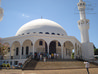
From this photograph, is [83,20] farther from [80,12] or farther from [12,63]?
[12,63]

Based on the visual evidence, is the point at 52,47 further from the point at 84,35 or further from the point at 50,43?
the point at 84,35

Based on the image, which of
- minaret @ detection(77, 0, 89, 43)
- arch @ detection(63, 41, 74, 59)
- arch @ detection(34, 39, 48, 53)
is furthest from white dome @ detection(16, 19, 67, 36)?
minaret @ detection(77, 0, 89, 43)

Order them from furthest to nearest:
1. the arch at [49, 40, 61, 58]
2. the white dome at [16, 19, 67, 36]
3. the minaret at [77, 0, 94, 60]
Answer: the white dome at [16, 19, 67, 36] < the minaret at [77, 0, 94, 60] < the arch at [49, 40, 61, 58]

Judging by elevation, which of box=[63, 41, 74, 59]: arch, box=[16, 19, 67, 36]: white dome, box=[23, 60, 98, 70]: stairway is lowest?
box=[23, 60, 98, 70]: stairway

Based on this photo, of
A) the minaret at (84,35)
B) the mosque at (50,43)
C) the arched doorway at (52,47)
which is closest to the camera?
the mosque at (50,43)

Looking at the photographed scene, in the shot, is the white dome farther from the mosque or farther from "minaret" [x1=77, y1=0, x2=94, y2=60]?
"minaret" [x1=77, y1=0, x2=94, y2=60]

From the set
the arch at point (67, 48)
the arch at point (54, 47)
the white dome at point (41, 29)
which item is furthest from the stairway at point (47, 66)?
the white dome at point (41, 29)

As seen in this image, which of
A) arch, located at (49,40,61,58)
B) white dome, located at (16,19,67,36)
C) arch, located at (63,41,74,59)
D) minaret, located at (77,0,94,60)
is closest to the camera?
arch, located at (49,40,61,58)

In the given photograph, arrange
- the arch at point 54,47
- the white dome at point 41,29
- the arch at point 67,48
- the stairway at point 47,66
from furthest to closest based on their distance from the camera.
Result: the arch at point 67,48
the white dome at point 41,29
the arch at point 54,47
the stairway at point 47,66

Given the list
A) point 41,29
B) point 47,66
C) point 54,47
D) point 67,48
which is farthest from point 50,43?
point 47,66

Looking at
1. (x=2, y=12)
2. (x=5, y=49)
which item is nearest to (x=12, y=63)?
(x=5, y=49)

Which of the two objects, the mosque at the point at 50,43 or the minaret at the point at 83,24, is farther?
the minaret at the point at 83,24

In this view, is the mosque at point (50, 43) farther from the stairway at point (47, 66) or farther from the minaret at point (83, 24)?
the stairway at point (47, 66)

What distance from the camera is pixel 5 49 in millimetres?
22219
